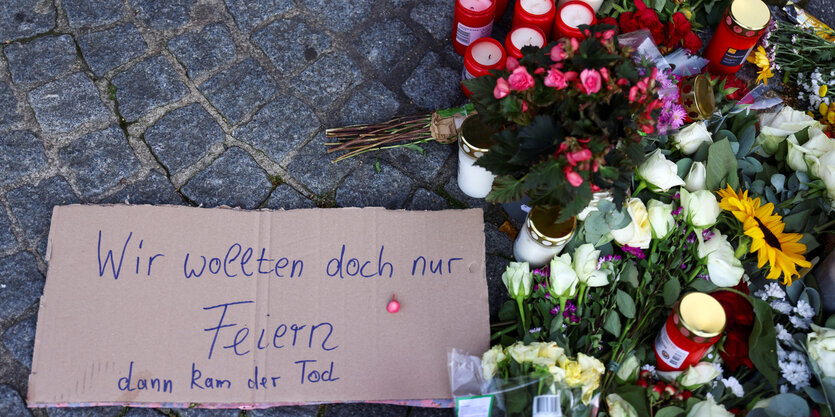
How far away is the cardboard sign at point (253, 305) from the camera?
4.87ft

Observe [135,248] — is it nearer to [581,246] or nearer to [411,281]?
[411,281]

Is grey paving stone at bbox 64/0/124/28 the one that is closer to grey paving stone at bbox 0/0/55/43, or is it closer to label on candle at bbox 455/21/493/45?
grey paving stone at bbox 0/0/55/43

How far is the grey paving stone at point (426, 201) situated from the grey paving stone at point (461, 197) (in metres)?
0.04

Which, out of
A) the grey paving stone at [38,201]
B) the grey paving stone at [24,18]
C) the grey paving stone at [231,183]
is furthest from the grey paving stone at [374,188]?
the grey paving stone at [24,18]

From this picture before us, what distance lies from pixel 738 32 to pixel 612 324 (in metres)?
0.93

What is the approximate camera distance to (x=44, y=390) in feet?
4.80

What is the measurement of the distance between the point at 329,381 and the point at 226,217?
56 centimetres

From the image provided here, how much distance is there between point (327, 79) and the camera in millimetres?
1863

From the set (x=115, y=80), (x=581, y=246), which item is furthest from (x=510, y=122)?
(x=115, y=80)

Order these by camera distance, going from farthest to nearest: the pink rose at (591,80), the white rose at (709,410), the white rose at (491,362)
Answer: the white rose at (491,362)
the white rose at (709,410)
the pink rose at (591,80)

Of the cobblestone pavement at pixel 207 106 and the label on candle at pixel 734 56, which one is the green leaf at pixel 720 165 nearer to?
the label on candle at pixel 734 56

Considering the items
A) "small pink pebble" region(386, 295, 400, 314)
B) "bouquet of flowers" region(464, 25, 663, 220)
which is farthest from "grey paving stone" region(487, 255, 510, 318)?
"bouquet of flowers" region(464, 25, 663, 220)

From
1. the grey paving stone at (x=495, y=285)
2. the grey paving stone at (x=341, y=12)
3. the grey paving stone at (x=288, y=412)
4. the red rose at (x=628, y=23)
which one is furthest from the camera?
the grey paving stone at (x=341, y=12)

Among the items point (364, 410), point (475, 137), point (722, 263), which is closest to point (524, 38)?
point (475, 137)
